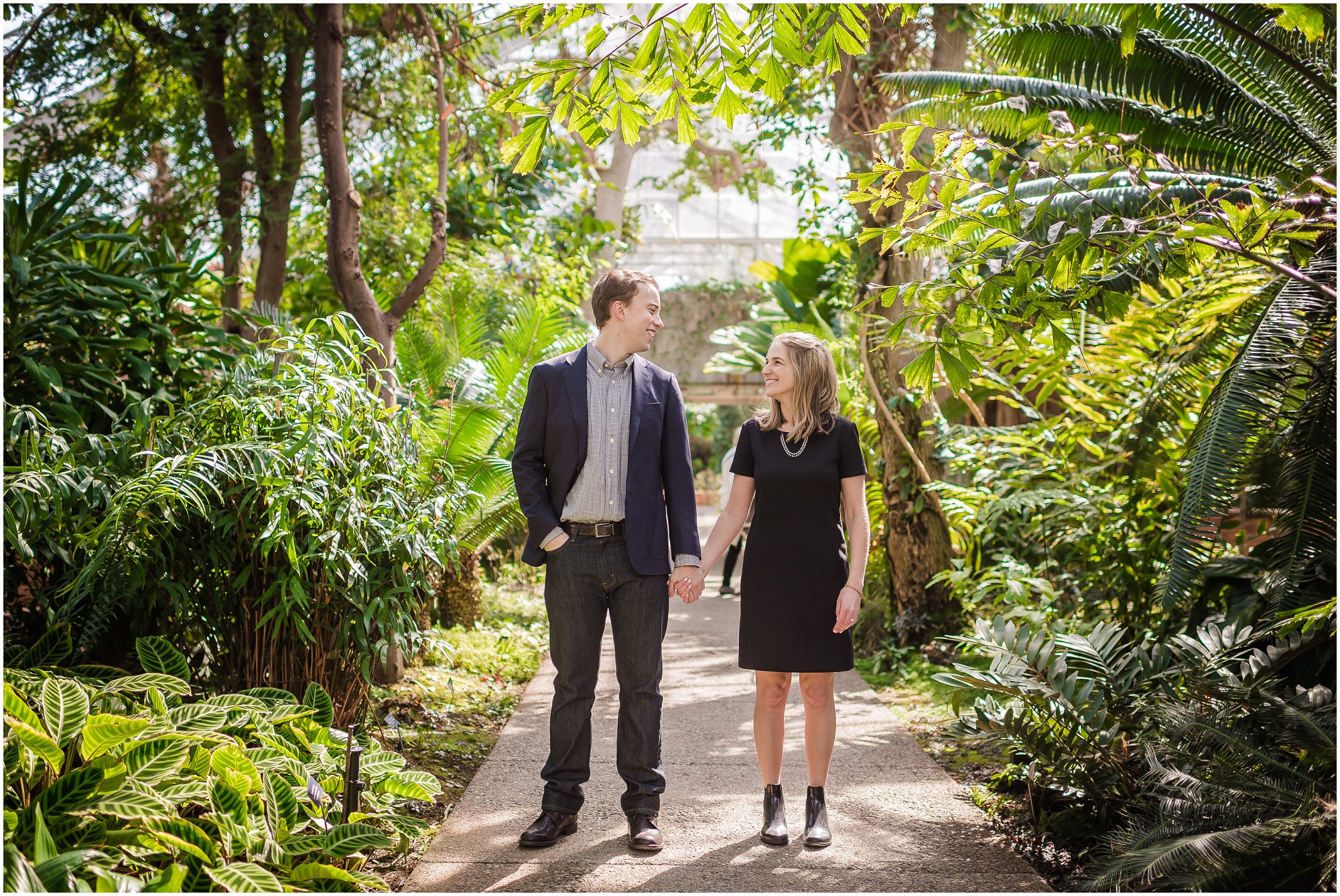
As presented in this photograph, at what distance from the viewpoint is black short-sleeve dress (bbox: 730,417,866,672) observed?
135 inches

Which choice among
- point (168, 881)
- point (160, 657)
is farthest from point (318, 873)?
point (160, 657)

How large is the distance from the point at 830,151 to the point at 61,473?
5.68 m

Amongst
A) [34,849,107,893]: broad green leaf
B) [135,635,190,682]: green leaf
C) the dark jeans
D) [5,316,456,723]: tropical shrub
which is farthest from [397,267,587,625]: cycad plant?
[34,849,107,893]: broad green leaf

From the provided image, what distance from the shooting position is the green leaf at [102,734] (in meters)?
2.71

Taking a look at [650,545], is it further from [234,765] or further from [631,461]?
[234,765]

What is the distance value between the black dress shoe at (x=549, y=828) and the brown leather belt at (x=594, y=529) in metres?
0.93

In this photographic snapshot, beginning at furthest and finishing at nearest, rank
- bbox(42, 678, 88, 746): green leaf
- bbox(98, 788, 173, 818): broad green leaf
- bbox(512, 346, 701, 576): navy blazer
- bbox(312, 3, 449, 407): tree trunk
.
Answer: bbox(312, 3, 449, 407): tree trunk
bbox(512, 346, 701, 576): navy blazer
bbox(42, 678, 88, 746): green leaf
bbox(98, 788, 173, 818): broad green leaf

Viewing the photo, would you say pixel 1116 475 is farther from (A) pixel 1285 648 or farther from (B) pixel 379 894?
(B) pixel 379 894

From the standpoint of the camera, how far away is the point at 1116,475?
5.50m

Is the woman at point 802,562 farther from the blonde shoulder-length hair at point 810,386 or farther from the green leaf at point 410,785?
the green leaf at point 410,785

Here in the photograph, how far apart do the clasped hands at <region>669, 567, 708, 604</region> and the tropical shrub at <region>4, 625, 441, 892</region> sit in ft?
3.42

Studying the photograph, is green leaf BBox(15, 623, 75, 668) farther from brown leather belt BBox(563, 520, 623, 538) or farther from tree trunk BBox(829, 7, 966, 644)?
tree trunk BBox(829, 7, 966, 644)

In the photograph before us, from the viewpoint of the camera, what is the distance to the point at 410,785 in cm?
332

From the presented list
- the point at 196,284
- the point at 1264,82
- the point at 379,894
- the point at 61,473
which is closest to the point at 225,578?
the point at 61,473
